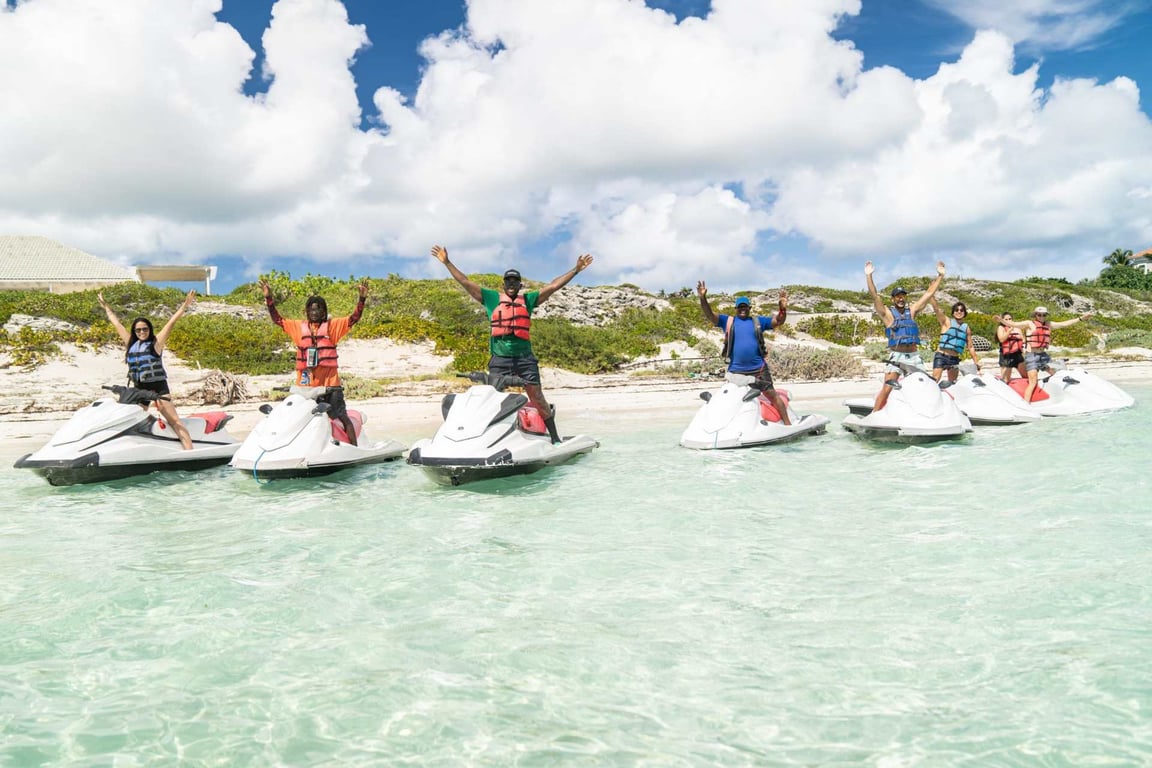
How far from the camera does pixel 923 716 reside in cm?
291

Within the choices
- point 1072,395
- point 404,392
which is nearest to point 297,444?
point 404,392

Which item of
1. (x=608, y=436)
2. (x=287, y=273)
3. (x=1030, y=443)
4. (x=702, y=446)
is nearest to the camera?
(x=702, y=446)

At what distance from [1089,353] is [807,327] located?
10.3 m

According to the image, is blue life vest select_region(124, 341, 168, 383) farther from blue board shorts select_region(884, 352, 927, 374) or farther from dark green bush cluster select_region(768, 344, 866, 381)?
dark green bush cluster select_region(768, 344, 866, 381)

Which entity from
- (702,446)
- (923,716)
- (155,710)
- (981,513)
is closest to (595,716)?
(923,716)

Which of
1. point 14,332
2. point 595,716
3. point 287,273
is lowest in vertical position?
point 595,716

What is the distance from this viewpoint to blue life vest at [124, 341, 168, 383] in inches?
310

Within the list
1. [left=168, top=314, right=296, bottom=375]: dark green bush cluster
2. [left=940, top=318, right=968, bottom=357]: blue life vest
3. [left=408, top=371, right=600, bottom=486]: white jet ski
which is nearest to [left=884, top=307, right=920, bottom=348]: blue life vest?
[left=940, top=318, right=968, bottom=357]: blue life vest

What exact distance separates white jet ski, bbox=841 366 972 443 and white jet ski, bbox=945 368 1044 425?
4.94ft

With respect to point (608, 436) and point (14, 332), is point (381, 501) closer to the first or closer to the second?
point (608, 436)

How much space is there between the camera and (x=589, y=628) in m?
3.83

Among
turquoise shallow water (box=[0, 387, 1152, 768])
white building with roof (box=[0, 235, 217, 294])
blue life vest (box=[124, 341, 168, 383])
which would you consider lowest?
turquoise shallow water (box=[0, 387, 1152, 768])

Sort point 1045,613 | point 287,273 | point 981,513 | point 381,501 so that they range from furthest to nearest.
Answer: point 287,273
point 381,501
point 981,513
point 1045,613

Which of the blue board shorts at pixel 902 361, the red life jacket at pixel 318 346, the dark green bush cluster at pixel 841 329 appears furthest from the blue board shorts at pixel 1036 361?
the dark green bush cluster at pixel 841 329
